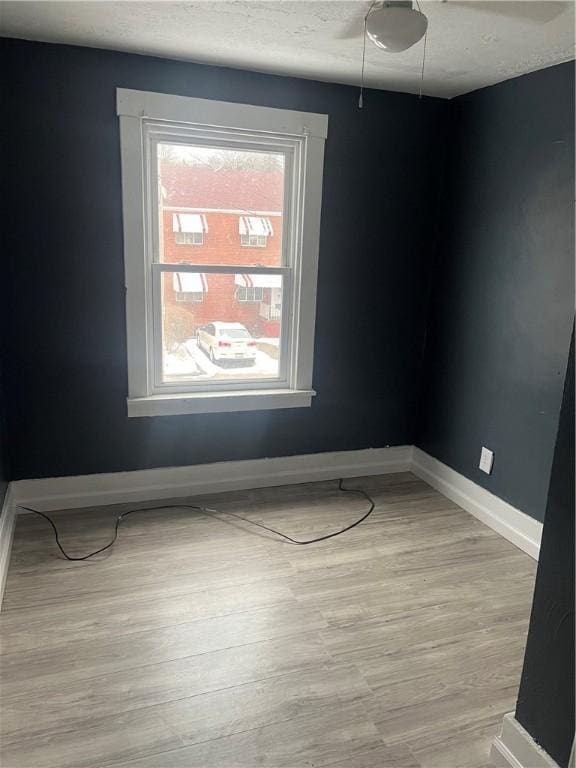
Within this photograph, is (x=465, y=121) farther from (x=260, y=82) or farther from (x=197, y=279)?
(x=197, y=279)

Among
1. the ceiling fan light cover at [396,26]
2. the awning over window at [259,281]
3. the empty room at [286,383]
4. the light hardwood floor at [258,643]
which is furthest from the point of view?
the awning over window at [259,281]

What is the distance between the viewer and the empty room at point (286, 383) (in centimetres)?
183

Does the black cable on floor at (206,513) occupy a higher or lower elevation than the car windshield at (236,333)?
lower

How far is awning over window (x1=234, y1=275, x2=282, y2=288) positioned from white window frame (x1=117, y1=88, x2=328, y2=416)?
0.11 ft

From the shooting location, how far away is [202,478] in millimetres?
3309

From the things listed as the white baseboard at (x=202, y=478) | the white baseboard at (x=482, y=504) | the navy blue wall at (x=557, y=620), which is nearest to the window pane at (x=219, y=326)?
the white baseboard at (x=202, y=478)

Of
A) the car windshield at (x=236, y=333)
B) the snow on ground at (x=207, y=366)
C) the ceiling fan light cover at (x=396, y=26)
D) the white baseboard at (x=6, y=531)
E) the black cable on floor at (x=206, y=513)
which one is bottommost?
the black cable on floor at (x=206, y=513)

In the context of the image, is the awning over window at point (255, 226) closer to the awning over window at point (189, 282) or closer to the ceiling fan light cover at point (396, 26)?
the awning over window at point (189, 282)

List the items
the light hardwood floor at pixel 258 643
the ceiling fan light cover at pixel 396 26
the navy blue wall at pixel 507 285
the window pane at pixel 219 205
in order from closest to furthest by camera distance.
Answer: the light hardwood floor at pixel 258 643, the ceiling fan light cover at pixel 396 26, the navy blue wall at pixel 507 285, the window pane at pixel 219 205

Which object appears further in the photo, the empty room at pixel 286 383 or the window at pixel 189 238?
the window at pixel 189 238

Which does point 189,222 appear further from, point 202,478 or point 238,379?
point 202,478

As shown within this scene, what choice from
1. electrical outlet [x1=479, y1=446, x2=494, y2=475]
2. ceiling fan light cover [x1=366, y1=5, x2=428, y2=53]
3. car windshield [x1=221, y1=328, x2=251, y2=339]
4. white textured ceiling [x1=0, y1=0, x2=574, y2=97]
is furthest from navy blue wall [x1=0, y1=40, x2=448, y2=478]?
ceiling fan light cover [x1=366, y1=5, x2=428, y2=53]

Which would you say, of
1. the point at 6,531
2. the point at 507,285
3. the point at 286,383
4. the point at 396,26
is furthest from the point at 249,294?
the point at 6,531

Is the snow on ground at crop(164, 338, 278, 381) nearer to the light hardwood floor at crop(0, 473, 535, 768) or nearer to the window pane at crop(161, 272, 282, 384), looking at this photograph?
the window pane at crop(161, 272, 282, 384)
